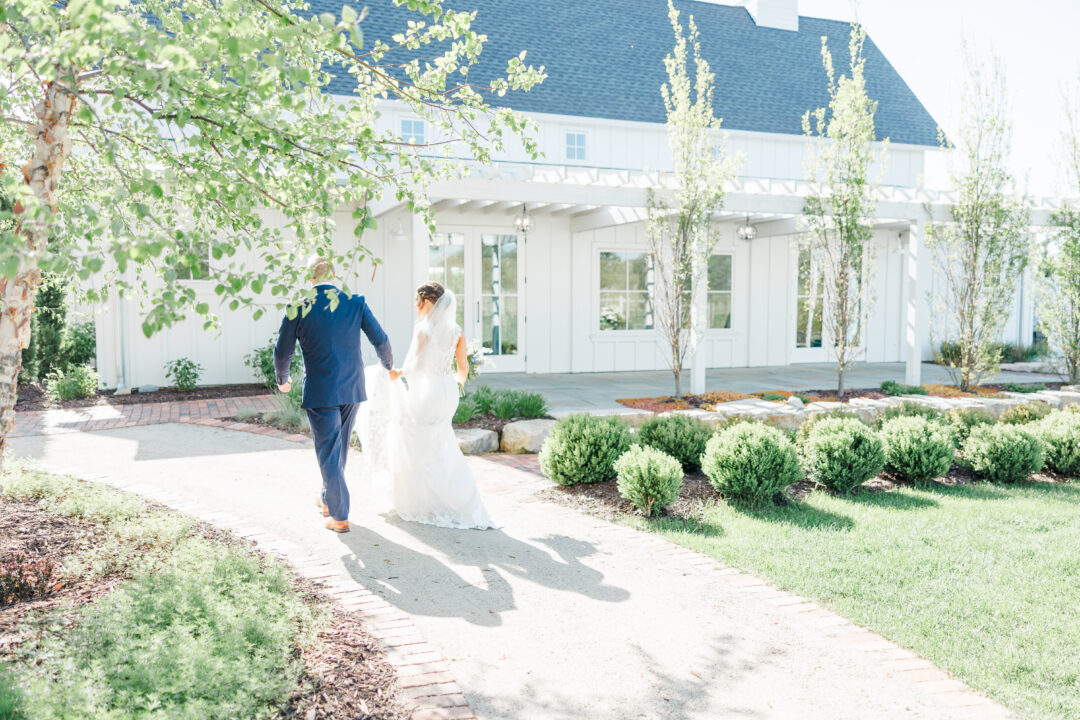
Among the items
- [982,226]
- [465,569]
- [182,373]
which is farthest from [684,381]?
[465,569]

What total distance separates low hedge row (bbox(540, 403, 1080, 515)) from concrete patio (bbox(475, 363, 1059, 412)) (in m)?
2.68

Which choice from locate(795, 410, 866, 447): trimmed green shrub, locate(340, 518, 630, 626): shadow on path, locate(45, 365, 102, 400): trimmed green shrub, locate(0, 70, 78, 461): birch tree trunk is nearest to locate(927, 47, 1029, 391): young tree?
locate(795, 410, 866, 447): trimmed green shrub

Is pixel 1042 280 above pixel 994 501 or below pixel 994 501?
above

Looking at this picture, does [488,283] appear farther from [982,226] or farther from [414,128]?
[982,226]

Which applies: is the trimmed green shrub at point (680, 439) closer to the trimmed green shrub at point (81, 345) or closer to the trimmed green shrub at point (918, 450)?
the trimmed green shrub at point (918, 450)

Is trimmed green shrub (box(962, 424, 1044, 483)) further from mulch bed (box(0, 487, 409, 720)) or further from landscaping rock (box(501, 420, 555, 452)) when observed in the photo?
mulch bed (box(0, 487, 409, 720))

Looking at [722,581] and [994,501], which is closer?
[722,581]

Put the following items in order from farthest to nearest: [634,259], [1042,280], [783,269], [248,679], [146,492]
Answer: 1. [783,269]
2. [634,259]
3. [1042,280]
4. [146,492]
5. [248,679]

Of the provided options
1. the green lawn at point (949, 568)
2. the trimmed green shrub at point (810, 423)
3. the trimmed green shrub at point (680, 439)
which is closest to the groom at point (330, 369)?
the green lawn at point (949, 568)

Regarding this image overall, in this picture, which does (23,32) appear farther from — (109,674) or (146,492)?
(146,492)

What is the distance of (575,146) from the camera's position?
1528cm

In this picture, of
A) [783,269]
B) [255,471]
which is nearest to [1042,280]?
[783,269]

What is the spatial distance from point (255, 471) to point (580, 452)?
263cm

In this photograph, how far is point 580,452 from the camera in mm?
6242
